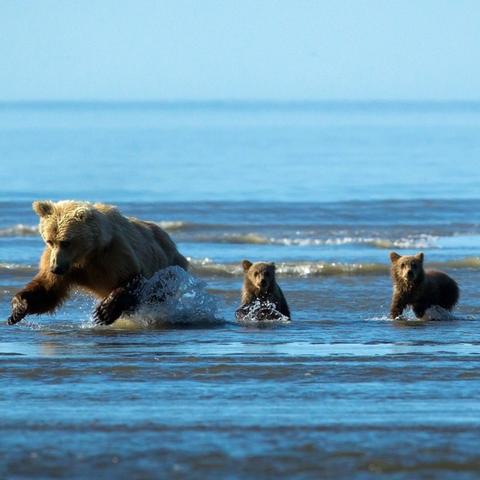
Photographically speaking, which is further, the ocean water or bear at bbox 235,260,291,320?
bear at bbox 235,260,291,320

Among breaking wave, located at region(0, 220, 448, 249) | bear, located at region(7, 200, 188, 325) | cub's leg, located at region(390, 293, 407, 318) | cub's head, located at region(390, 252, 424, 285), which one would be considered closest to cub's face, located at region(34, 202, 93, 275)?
bear, located at region(7, 200, 188, 325)

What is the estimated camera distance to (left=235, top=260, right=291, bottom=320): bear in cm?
1334

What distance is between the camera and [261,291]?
44.4 feet

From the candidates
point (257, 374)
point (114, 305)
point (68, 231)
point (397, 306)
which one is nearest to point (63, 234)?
point (68, 231)

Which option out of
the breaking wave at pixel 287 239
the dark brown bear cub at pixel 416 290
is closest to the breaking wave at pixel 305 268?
the breaking wave at pixel 287 239

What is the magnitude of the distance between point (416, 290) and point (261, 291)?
1.42 meters

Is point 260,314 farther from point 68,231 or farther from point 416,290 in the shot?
point 68,231

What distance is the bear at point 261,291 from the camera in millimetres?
13344

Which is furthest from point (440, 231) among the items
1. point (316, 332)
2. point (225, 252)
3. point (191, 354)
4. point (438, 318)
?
point (191, 354)

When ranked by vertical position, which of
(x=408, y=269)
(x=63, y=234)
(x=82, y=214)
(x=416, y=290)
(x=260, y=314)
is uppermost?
(x=82, y=214)

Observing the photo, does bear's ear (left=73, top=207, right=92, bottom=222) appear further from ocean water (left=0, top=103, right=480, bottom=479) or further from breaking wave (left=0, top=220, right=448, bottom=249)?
breaking wave (left=0, top=220, right=448, bottom=249)

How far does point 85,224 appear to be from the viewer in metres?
11.6

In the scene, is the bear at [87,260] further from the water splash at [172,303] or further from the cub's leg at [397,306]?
the cub's leg at [397,306]

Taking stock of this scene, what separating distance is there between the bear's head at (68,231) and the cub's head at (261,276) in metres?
2.16
